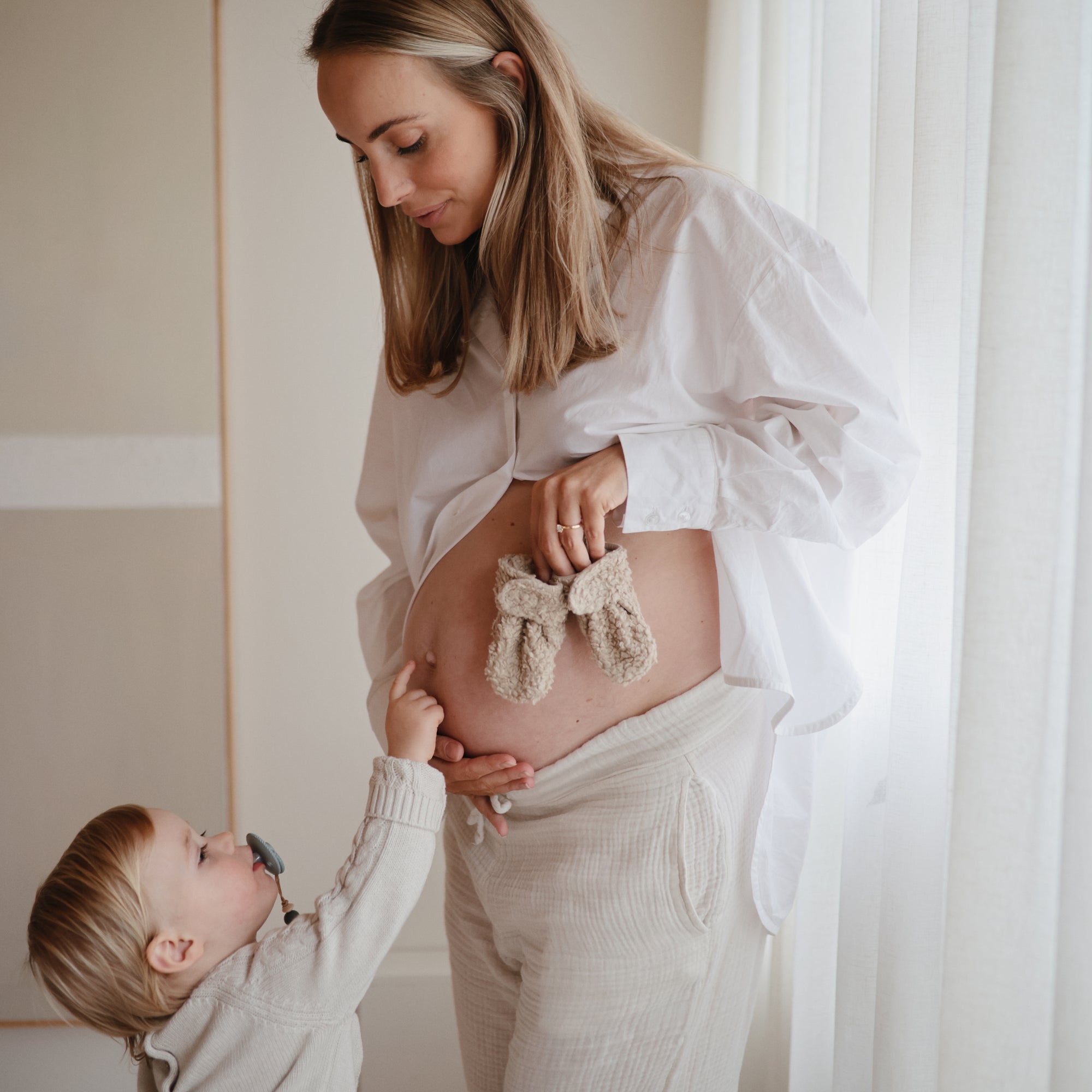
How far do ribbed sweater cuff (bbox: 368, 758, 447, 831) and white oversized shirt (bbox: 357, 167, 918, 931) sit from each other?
0.80ft

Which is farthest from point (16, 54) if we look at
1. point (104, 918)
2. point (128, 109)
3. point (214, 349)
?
point (104, 918)

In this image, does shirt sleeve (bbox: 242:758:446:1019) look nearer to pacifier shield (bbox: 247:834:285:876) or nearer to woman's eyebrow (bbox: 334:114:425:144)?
pacifier shield (bbox: 247:834:285:876)

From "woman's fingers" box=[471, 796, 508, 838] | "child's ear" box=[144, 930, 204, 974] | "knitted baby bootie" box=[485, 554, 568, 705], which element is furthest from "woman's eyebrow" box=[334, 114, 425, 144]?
"child's ear" box=[144, 930, 204, 974]

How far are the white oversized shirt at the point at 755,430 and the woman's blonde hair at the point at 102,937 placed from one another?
1.55ft

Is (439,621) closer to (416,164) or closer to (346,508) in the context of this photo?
(416,164)

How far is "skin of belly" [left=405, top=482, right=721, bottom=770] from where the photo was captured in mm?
951

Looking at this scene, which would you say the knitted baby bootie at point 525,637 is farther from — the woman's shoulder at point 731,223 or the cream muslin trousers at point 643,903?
the woman's shoulder at point 731,223

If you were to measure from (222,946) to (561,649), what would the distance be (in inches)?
19.2

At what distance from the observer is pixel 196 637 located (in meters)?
1.85

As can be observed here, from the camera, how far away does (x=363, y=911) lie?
94cm

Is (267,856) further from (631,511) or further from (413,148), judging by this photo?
(413,148)

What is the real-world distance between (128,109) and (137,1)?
0.19 metres

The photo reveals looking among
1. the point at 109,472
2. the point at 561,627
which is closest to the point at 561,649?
the point at 561,627

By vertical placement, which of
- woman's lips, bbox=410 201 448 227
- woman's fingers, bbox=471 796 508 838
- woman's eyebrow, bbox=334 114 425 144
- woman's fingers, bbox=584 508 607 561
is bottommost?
woman's fingers, bbox=471 796 508 838
